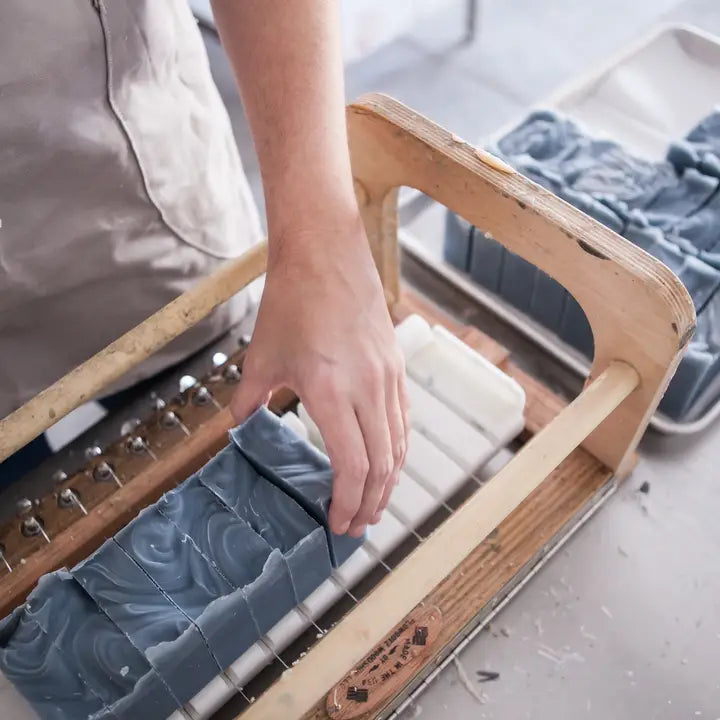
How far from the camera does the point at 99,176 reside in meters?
0.65

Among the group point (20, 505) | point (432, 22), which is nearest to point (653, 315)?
point (20, 505)

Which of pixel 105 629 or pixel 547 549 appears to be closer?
pixel 105 629

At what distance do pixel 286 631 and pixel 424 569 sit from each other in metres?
0.21

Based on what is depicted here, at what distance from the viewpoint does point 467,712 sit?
0.67 meters

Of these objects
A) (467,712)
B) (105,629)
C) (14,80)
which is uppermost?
(14,80)

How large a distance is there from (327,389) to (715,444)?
21.4 inches

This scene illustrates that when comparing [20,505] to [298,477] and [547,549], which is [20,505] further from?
[547,549]

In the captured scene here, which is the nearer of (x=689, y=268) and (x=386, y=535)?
(x=386, y=535)

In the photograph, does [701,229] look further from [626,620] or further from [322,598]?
[322,598]

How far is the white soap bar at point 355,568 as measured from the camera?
67 cm

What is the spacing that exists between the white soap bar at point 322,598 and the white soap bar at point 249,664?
0.05m

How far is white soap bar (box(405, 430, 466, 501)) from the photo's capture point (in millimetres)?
721

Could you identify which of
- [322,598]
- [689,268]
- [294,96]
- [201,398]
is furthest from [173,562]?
[689,268]

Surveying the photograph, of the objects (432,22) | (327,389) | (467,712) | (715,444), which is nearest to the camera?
(327,389)
